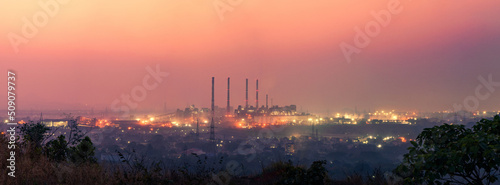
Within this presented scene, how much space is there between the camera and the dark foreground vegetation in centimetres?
561

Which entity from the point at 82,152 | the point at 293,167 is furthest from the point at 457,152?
the point at 82,152

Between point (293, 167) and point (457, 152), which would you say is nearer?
point (457, 152)

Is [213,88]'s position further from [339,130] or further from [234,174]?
[234,174]

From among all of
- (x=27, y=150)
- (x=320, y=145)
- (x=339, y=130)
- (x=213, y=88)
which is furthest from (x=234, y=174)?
(x=339, y=130)

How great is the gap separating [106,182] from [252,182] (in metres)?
3.87

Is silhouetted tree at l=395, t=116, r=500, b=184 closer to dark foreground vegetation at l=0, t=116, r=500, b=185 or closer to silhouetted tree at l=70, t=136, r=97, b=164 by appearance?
dark foreground vegetation at l=0, t=116, r=500, b=185

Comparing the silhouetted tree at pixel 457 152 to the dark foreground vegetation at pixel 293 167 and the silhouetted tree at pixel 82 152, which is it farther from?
the silhouetted tree at pixel 82 152

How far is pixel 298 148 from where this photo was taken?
105188mm

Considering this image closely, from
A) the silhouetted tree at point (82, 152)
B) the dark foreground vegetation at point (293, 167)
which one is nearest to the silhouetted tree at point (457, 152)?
the dark foreground vegetation at point (293, 167)

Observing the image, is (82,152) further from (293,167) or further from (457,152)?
(457,152)

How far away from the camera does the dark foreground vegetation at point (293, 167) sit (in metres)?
5.61

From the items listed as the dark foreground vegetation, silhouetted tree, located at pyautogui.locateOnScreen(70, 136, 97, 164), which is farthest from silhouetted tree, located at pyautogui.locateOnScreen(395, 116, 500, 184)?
silhouetted tree, located at pyautogui.locateOnScreen(70, 136, 97, 164)

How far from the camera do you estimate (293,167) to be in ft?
28.7

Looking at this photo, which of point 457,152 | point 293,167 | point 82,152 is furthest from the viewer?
point 82,152
